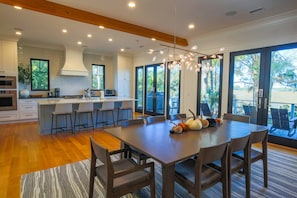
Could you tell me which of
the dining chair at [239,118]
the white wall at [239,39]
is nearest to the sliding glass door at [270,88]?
the white wall at [239,39]

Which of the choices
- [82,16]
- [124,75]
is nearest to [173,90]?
[124,75]

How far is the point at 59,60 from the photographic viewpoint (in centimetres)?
726

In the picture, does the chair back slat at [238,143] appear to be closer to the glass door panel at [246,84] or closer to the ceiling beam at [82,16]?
the glass door panel at [246,84]

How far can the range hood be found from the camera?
22.4 ft

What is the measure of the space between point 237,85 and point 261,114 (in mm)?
950

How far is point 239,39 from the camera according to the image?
184 inches

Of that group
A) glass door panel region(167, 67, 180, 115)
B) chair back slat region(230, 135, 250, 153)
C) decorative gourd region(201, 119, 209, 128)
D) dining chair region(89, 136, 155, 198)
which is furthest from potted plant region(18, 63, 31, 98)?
chair back slat region(230, 135, 250, 153)

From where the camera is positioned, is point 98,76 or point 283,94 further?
point 98,76

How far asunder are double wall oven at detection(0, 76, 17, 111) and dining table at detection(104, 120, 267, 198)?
5148 millimetres

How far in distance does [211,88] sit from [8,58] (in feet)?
21.2

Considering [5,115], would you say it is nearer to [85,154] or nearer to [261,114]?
[85,154]

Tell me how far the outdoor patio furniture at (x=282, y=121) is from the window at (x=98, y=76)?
675 centimetres

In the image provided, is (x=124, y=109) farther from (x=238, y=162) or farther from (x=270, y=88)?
(x=238, y=162)

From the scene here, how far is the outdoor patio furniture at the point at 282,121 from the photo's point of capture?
390 centimetres
